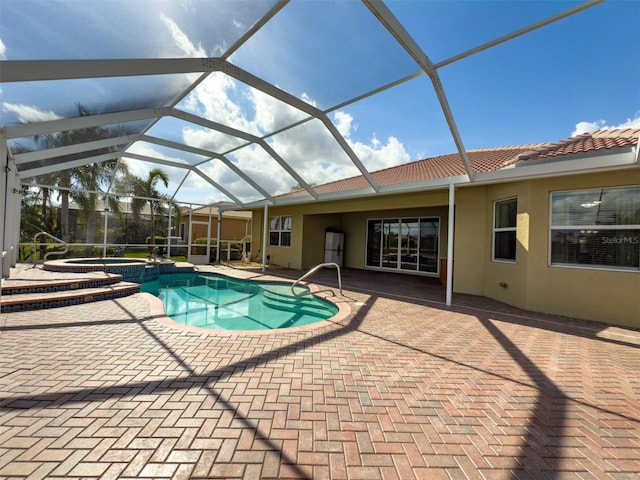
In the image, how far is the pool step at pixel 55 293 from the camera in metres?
5.54

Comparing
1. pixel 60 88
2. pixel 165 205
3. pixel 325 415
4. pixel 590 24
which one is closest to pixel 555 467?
pixel 325 415

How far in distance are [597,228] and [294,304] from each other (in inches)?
282

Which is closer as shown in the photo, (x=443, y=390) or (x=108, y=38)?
(x=443, y=390)

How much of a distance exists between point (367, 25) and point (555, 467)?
19.7 feet

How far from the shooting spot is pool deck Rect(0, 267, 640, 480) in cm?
206

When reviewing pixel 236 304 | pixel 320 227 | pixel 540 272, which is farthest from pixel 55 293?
pixel 320 227

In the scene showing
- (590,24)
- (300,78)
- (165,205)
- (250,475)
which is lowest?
(250,475)

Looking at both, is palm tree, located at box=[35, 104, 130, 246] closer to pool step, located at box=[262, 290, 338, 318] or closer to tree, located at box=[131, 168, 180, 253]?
tree, located at box=[131, 168, 180, 253]

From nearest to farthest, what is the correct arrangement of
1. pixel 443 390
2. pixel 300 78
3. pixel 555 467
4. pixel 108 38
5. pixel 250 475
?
pixel 250 475 → pixel 555 467 → pixel 443 390 → pixel 108 38 → pixel 300 78

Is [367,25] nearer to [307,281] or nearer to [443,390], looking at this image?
[443,390]

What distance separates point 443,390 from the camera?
314 centimetres

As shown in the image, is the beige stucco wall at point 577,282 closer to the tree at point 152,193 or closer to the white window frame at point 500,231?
the white window frame at point 500,231

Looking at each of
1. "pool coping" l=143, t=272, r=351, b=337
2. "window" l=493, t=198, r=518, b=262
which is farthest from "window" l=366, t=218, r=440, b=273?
"pool coping" l=143, t=272, r=351, b=337

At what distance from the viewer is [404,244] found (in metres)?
13.9
